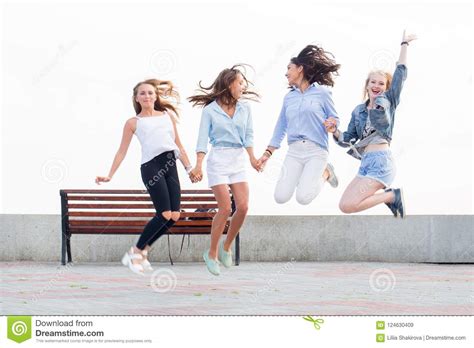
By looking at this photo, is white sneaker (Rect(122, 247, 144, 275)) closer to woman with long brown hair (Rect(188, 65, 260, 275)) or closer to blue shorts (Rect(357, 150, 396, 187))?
woman with long brown hair (Rect(188, 65, 260, 275))

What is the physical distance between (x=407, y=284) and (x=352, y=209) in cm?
536

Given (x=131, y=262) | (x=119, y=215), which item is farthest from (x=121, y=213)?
(x=131, y=262)

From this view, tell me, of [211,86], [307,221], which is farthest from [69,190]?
[211,86]

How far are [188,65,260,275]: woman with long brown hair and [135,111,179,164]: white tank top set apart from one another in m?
0.49

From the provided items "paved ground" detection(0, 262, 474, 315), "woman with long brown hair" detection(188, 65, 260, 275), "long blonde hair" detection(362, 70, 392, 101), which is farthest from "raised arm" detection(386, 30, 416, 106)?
"paved ground" detection(0, 262, 474, 315)

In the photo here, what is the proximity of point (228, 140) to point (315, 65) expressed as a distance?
2.68 ft

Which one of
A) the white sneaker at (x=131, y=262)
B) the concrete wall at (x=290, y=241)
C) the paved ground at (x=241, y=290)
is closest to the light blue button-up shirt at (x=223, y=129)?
the white sneaker at (x=131, y=262)

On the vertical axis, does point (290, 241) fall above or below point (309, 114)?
below

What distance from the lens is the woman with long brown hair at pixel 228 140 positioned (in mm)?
7105

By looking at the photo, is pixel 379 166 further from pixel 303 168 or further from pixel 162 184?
pixel 162 184

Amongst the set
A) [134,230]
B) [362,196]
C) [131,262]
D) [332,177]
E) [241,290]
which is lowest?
[241,290]

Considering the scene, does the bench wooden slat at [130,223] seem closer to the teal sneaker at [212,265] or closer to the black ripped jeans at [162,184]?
the black ripped jeans at [162,184]

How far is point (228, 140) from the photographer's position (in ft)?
23.5
